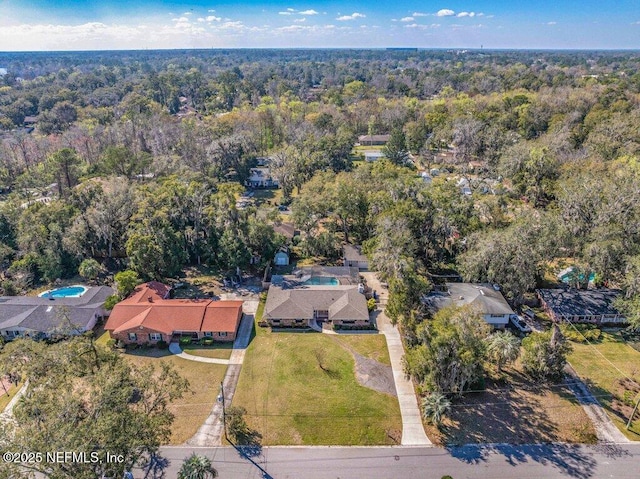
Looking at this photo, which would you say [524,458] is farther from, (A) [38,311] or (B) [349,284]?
(A) [38,311]

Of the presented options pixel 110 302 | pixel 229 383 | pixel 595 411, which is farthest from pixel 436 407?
pixel 110 302

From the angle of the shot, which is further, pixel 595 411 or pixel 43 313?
pixel 43 313

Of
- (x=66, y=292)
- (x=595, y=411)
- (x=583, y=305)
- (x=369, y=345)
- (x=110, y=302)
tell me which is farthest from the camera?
(x=66, y=292)

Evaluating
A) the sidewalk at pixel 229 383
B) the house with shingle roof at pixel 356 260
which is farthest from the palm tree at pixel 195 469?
the house with shingle roof at pixel 356 260

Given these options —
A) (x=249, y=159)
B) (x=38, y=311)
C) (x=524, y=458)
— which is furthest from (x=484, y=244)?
(x=249, y=159)

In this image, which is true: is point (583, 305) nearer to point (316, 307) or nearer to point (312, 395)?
point (316, 307)

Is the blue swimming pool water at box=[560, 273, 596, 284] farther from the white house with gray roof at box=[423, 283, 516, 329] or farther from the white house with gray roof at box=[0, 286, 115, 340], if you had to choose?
the white house with gray roof at box=[0, 286, 115, 340]
